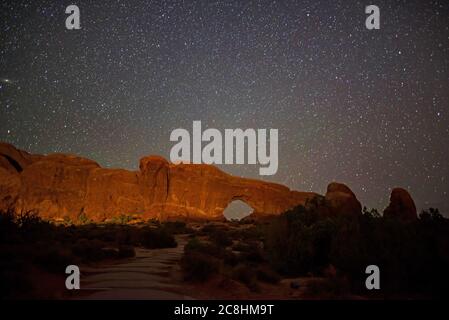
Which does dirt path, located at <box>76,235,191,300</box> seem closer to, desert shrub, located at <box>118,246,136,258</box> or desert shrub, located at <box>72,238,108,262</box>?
desert shrub, located at <box>72,238,108,262</box>

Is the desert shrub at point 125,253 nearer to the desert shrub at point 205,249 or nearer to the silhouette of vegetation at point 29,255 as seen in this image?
the silhouette of vegetation at point 29,255

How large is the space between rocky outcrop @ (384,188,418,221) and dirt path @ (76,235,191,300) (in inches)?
678

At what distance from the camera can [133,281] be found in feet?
34.2

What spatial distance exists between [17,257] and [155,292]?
4668 mm

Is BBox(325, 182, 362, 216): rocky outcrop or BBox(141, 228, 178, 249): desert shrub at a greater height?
BBox(325, 182, 362, 216): rocky outcrop

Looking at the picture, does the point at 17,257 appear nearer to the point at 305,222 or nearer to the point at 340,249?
the point at 340,249

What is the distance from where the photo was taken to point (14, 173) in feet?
240

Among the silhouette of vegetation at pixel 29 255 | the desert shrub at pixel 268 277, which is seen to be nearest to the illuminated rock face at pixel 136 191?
the silhouette of vegetation at pixel 29 255

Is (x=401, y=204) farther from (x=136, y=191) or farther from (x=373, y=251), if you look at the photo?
(x=136, y=191)

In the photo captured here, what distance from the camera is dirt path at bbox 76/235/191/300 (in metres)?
8.80

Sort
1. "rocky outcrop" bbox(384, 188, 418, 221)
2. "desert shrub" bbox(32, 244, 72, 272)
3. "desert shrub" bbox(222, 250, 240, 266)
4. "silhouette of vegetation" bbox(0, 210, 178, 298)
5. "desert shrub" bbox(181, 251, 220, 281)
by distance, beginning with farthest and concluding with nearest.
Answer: "rocky outcrop" bbox(384, 188, 418, 221) < "desert shrub" bbox(222, 250, 240, 266) < "desert shrub" bbox(181, 251, 220, 281) < "desert shrub" bbox(32, 244, 72, 272) < "silhouette of vegetation" bbox(0, 210, 178, 298)

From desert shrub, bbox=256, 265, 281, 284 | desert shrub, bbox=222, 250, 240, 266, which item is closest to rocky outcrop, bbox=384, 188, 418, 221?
desert shrub, bbox=222, 250, 240, 266

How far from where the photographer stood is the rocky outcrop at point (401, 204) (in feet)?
81.7
